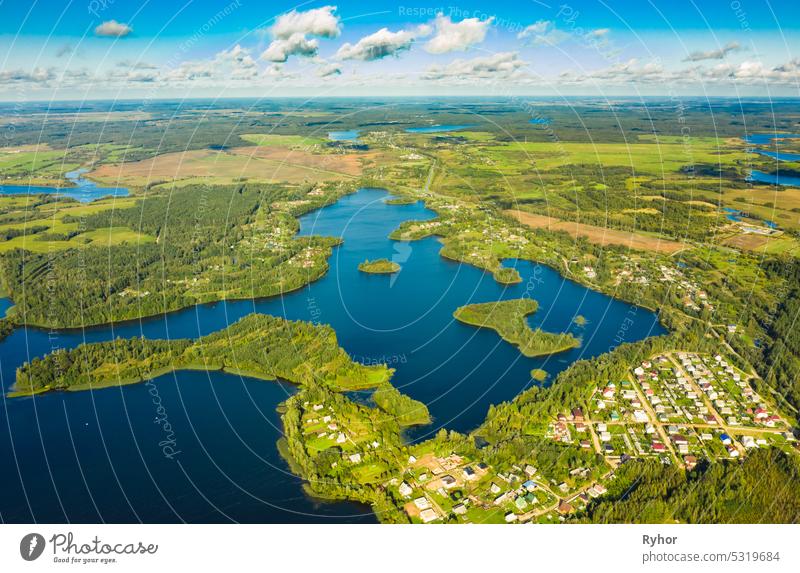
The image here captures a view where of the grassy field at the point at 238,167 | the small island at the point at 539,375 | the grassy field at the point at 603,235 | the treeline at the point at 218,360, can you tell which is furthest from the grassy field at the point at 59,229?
the small island at the point at 539,375

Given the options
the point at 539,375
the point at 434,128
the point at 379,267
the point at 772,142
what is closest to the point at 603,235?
the point at 379,267

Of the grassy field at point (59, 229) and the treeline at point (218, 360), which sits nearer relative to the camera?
the treeline at point (218, 360)

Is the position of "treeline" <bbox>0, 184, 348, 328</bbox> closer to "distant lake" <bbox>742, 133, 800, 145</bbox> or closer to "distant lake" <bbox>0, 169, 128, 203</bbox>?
"distant lake" <bbox>0, 169, 128, 203</bbox>

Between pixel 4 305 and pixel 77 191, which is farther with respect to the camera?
pixel 77 191

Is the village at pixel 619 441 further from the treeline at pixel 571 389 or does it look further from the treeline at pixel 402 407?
the treeline at pixel 402 407

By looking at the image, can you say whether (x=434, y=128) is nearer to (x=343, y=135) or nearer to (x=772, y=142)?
(x=343, y=135)
